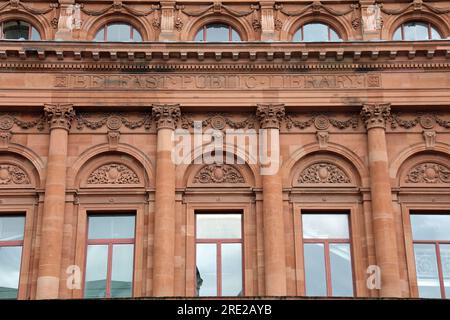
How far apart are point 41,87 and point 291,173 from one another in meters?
9.14

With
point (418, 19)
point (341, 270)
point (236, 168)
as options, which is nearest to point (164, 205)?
point (236, 168)

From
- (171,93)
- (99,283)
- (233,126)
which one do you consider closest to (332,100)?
(233,126)

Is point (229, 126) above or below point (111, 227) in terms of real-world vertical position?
above

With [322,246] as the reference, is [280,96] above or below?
above

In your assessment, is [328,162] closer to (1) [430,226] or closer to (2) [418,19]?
(1) [430,226]

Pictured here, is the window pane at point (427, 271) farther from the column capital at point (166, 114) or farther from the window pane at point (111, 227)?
the window pane at point (111, 227)

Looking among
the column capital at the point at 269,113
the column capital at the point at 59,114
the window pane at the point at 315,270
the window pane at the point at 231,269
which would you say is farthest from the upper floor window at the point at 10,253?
the window pane at the point at 315,270

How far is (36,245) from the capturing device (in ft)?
80.8

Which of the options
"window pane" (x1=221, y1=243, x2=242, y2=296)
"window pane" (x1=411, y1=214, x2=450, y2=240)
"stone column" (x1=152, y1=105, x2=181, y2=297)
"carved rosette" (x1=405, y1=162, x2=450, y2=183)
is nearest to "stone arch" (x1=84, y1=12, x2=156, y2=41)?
"stone column" (x1=152, y1=105, x2=181, y2=297)

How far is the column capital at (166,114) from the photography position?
85.3 ft

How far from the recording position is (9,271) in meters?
24.9

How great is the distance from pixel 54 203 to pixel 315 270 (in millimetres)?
8850

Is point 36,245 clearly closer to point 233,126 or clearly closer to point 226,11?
point 233,126
